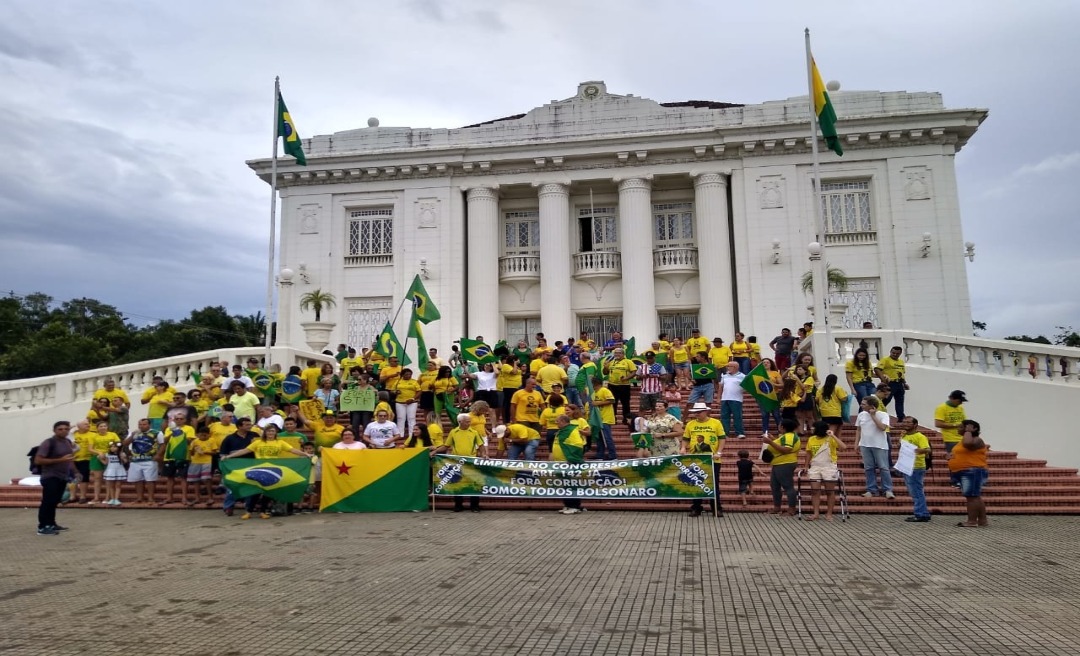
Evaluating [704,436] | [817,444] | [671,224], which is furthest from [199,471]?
[671,224]

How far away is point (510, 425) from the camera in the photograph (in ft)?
40.0

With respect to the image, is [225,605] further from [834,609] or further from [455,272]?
[455,272]

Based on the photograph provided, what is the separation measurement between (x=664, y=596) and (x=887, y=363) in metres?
9.65

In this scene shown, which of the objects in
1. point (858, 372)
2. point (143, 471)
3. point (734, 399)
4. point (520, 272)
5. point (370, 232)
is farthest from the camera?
point (370, 232)

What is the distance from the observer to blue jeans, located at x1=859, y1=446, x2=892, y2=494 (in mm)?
10906

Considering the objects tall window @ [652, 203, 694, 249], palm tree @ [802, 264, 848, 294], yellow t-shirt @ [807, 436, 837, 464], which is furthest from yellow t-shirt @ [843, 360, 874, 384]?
tall window @ [652, 203, 694, 249]

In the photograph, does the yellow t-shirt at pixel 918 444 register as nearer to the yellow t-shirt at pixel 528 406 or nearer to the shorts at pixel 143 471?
the yellow t-shirt at pixel 528 406

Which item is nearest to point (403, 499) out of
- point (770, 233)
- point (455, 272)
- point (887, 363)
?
point (887, 363)

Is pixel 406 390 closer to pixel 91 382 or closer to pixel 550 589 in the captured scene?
pixel 550 589

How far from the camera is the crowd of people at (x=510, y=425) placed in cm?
1028

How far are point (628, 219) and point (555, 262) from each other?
3082mm

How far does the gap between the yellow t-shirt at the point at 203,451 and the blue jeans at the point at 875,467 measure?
35.5ft

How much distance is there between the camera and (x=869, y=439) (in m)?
11.0

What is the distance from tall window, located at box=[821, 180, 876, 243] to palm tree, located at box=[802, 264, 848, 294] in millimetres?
1376
